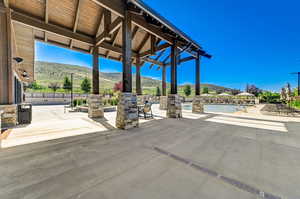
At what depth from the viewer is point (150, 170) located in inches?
73.8

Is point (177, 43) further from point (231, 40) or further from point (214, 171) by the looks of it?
point (231, 40)

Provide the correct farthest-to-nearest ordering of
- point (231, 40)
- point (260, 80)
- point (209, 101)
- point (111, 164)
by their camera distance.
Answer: point (260, 80), point (209, 101), point (231, 40), point (111, 164)

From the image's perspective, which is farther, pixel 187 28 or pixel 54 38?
pixel 187 28

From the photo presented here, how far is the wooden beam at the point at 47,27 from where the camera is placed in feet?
14.7

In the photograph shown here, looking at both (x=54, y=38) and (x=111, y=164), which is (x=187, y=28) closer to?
(x=54, y=38)

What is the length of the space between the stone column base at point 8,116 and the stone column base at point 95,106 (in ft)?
9.10

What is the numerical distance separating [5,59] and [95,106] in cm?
369

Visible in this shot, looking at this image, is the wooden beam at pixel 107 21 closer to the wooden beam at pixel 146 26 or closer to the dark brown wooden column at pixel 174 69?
the wooden beam at pixel 146 26

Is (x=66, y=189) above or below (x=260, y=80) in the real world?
below

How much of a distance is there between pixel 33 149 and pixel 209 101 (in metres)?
23.7

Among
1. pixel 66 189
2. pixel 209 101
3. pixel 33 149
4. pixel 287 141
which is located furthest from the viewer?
pixel 209 101

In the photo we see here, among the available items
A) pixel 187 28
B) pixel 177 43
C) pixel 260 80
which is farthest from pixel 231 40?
pixel 260 80

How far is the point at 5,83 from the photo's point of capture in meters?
4.16

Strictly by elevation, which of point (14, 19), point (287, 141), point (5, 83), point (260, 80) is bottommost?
point (287, 141)
